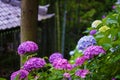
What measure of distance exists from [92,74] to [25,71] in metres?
0.37

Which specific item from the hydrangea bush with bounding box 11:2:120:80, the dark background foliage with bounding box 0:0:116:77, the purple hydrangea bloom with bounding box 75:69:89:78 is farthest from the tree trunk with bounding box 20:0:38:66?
the dark background foliage with bounding box 0:0:116:77

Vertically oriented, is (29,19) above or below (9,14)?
above

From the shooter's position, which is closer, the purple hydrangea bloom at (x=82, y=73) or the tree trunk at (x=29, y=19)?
the purple hydrangea bloom at (x=82, y=73)

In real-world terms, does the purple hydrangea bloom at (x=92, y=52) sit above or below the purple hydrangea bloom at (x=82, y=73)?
above

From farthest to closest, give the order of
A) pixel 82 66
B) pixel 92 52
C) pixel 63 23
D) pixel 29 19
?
1. pixel 63 23
2. pixel 29 19
3. pixel 82 66
4. pixel 92 52

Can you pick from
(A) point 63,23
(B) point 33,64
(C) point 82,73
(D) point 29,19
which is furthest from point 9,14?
(A) point 63,23

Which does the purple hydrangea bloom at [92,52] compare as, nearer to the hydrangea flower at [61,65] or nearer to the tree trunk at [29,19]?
the hydrangea flower at [61,65]

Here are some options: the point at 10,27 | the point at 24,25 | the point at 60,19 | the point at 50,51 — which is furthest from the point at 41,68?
the point at 60,19

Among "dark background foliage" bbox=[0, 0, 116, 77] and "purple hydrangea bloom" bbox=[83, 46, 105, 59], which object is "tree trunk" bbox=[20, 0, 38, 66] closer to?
"purple hydrangea bloom" bbox=[83, 46, 105, 59]

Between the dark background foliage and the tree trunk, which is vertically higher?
the tree trunk

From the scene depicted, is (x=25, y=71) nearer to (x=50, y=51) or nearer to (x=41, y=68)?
(x=41, y=68)

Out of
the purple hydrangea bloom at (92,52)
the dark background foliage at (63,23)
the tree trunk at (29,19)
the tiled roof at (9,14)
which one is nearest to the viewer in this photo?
the purple hydrangea bloom at (92,52)

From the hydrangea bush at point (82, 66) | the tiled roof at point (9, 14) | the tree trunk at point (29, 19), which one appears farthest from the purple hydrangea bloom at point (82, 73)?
the tiled roof at point (9, 14)

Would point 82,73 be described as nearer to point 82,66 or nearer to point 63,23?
point 82,66
